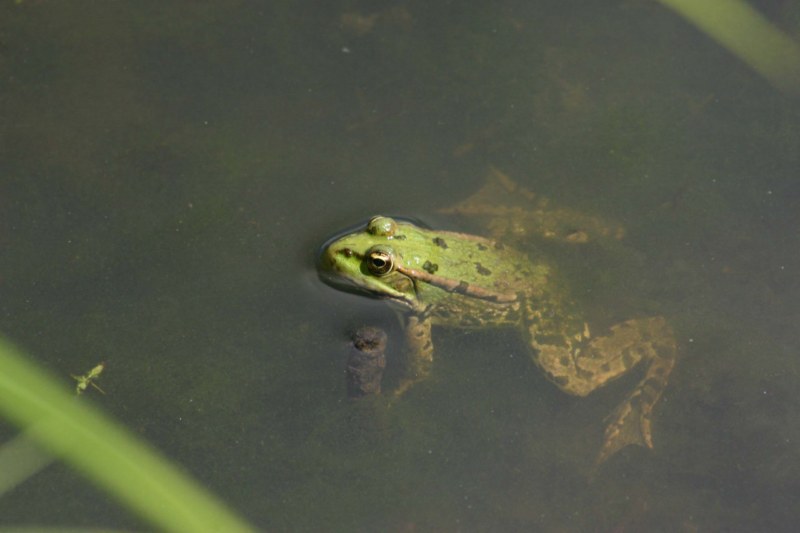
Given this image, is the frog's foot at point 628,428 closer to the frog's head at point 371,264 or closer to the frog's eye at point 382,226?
the frog's head at point 371,264

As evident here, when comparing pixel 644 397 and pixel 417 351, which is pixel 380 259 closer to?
pixel 417 351

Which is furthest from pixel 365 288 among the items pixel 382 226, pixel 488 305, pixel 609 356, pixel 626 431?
pixel 626 431

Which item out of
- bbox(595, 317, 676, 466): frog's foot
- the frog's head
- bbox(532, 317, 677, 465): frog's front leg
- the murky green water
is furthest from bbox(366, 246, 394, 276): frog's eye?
bbox(595, 317, 676, 466): frog's foot

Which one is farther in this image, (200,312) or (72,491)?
(200,312)

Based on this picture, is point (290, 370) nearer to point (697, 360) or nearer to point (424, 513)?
point (424, 513)

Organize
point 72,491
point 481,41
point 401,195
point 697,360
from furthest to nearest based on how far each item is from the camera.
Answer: point 481,41, point 401,195, point 697,360, point 72,491

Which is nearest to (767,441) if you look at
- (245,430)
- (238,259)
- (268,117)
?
(245,430)

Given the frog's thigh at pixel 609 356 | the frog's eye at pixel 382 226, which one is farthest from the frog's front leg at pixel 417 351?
the frog's thigh at pixel 609 356

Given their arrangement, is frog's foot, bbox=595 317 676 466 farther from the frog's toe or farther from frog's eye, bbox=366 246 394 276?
frog's eye, bbox=366 246 394 276

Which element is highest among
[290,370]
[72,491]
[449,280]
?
[449,280]
